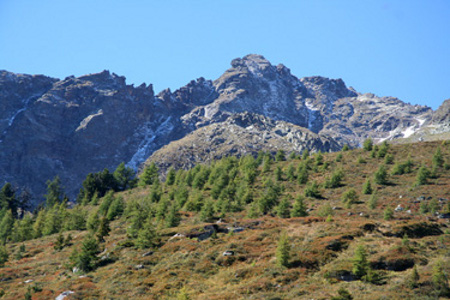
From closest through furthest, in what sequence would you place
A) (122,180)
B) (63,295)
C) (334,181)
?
(63,295) < (334,181) < (122,180)

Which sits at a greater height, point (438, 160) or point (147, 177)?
point (147, 177)

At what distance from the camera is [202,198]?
85938 mm

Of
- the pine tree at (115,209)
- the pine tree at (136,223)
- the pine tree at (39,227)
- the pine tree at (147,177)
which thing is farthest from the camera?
the pine tree at (147,177)

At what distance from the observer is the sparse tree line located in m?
65.0

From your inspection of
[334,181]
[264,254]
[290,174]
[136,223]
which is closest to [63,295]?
[136,223]

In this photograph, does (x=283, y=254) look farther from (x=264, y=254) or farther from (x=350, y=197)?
(x=350, y=197)

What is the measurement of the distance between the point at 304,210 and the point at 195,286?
3529 centimetres

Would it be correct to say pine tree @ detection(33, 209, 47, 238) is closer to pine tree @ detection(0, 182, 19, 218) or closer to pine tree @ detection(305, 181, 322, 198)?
pine tree @ detection(0, 182, 19, 218)

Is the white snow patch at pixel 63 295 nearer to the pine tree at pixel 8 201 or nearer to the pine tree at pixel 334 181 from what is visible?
the pine tree at pixel 334 181

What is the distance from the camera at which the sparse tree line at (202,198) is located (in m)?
Result: 65.0

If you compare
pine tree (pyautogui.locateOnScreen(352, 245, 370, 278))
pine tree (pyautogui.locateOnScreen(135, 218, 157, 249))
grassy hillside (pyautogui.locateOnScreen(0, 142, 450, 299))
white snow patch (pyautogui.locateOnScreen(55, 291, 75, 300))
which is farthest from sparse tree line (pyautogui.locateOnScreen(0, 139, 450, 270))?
pine tree (pyautogui.locateOnScreen(352, 245, 370, 278))

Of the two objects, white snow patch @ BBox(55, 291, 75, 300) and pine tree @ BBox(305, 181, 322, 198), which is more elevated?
pine tree @ BBox(305, 181, 322, 198)

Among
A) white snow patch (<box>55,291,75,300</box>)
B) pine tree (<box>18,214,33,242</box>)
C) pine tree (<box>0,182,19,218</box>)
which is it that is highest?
pine tree (<box>0,182,19,218</box>)

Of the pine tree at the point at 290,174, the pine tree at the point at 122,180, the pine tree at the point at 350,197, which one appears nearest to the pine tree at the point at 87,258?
the pine tree at the point at 350,197
